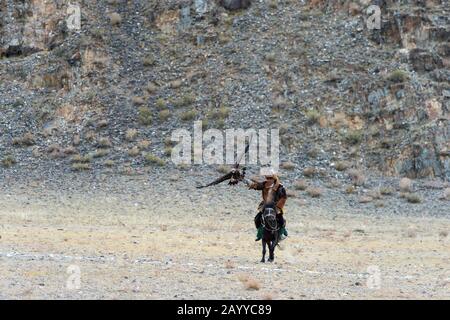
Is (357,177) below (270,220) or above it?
above

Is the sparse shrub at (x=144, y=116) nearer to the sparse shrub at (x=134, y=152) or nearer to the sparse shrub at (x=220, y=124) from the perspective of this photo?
the sparse shrub at (x=134, y=152)

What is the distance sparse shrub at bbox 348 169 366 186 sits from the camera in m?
29.1

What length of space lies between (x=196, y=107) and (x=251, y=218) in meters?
9.29

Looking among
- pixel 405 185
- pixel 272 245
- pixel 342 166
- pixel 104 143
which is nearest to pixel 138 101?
pixel 104 143

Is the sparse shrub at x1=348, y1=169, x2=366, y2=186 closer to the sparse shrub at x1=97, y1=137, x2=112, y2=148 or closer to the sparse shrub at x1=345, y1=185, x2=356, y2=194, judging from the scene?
the sparse shrub at x1=345, y1=185, x2=356, y2=194

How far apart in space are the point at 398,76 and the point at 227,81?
7.17m

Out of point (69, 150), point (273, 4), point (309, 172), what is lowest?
point (309, 172)

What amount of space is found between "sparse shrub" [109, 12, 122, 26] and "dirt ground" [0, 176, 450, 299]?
11.8 meters

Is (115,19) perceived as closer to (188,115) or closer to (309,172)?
(188,115)

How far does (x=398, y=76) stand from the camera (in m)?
32.8

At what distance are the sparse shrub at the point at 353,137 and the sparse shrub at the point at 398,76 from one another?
113 inches

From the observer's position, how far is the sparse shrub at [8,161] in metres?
31.1

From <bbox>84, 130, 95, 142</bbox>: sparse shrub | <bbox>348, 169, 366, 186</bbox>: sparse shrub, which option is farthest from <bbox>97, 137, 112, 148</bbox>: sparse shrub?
<bbox>348, 169, 366, 186</bbox>: sparse shrub
